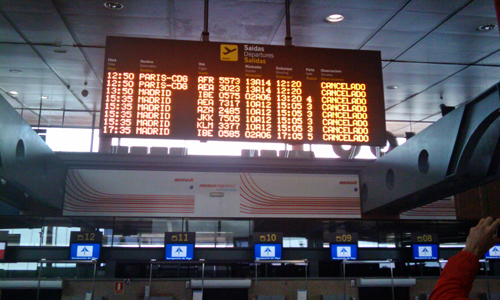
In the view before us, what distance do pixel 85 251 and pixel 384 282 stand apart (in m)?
6.00

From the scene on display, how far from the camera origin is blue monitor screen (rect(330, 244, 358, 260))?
34.8ft

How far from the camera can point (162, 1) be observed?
7.02 metres

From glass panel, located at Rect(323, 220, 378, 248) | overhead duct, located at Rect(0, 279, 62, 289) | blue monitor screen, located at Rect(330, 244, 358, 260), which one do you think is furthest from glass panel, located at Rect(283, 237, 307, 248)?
overhead duct, located at Rect(0, 279, 62, 289)

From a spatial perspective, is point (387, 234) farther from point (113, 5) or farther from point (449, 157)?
point (113, 5)

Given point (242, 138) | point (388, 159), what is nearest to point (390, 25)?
point (388, 159)

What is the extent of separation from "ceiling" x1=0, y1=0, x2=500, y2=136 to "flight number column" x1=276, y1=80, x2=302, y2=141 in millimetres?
1591

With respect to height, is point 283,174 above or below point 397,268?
above

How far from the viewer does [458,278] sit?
1.41m

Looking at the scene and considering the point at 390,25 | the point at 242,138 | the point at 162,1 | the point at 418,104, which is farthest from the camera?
the point at 418,104

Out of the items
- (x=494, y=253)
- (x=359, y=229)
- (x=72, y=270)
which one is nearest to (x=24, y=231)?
(x=72, y=270)

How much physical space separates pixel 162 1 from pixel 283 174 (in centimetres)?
444

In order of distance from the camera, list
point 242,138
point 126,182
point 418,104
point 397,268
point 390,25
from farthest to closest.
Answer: point 397,268
point 418,104
point 126,182
point 390,25
point 242,138

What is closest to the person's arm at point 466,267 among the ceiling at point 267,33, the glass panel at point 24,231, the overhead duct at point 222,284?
the ceiling at point 267,33

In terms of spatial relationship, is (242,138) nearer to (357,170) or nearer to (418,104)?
(357,170)
